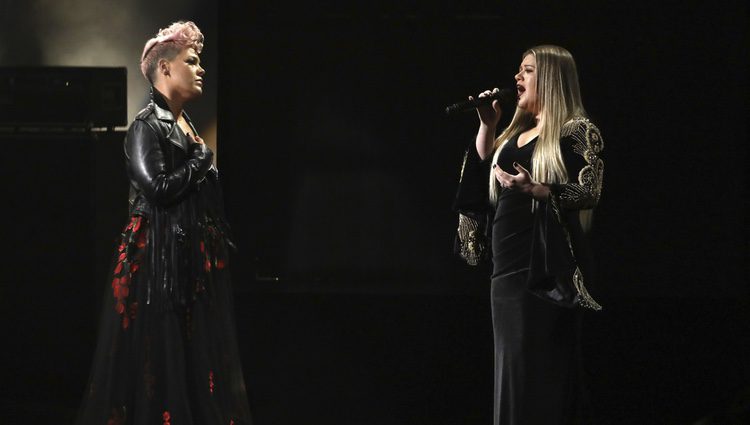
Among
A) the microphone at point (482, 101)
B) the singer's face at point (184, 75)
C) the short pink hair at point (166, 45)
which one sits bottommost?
the microphone at point (482, 101)

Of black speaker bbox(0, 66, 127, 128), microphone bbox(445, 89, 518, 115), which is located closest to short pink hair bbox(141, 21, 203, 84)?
microphone bbox(445, 89, 518, 115)

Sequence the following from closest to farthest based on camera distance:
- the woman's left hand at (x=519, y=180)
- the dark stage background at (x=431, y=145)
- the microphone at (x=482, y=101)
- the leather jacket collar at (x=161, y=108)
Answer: the woman's left hand at (x=519, y=180) < the leather jacket collar at (x=161, y=108) < the microphone at (x=482, y=101) < the dark stage background at (x=431, y=145)

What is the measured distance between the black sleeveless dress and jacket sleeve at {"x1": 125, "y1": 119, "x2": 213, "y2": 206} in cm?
97

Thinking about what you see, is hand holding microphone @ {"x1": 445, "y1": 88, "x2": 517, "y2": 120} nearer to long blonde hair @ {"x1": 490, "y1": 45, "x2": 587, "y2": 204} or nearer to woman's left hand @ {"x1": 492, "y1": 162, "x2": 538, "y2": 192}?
long blonde hair @ {"x1": 490, "y1": 45, "x2": 587, "y2": 204}

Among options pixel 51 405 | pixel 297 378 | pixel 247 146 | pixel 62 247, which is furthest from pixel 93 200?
pixel 247 146

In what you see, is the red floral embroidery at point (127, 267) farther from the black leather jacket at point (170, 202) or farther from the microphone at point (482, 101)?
the microphone at point (482, 101)

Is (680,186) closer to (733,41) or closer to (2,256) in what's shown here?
(733,41)

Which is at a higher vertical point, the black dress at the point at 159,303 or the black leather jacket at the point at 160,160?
the black leather jacket at the point at 160,160

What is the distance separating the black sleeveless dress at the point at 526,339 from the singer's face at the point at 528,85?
116mm

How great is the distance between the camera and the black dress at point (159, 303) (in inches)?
145

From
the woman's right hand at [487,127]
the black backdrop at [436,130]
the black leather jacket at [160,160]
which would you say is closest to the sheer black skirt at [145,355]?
the black leather jacket at [160,160]

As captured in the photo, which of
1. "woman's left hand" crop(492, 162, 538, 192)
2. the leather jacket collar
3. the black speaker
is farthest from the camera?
the black speaker

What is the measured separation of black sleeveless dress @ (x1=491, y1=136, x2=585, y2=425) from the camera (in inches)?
146

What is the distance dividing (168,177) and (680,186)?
195 inches
